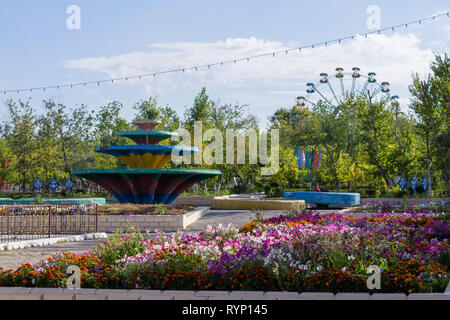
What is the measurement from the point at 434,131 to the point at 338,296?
29467mm

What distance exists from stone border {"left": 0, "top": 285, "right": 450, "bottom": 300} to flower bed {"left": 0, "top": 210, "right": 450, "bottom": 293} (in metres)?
0.24

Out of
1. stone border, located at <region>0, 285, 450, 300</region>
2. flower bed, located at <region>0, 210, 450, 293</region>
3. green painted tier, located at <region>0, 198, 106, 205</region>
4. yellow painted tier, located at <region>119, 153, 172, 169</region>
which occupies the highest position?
yellow painted tier, located at <region>119, 153, 172, 169</region>

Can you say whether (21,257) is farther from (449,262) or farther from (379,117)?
(379,117)

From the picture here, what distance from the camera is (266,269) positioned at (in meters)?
7.72

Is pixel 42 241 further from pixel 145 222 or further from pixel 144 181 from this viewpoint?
pixel 144 181

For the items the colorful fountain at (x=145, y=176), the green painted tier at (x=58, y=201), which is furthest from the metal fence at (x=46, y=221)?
the colorful fountain at (x=145, y=176)

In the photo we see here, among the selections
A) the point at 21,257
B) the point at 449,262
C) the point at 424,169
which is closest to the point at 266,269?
the point at 449,262

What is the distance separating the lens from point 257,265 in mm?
7922

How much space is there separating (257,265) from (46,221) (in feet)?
40.2

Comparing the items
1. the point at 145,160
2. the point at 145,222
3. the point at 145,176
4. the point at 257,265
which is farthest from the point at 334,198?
the point at 257,265

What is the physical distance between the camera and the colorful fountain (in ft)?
82.0

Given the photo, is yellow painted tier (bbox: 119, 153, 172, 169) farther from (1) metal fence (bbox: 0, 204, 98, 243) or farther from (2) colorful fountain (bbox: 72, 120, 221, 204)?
(1) metal fence (bbox: 0, 204, 98, 243)

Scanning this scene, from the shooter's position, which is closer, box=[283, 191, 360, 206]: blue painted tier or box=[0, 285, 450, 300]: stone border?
box=[0, 285, 450, 300]: stone border

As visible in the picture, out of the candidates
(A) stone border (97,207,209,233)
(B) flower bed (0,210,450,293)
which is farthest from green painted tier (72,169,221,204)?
(B) flower bed (0,210,450,293)
